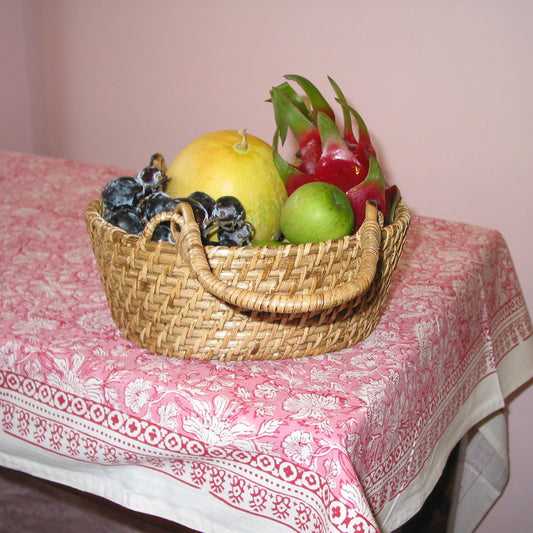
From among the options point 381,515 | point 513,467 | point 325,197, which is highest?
point 325,197

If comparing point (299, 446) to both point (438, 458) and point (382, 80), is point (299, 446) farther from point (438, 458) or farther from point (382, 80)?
point (382, 80)

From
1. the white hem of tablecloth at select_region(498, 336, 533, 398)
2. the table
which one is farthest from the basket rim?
the white hem of tablecloth at select_region(498, 336, 533, 398)

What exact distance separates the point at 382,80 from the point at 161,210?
105cm

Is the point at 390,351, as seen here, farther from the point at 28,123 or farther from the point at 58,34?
the point at 28,123

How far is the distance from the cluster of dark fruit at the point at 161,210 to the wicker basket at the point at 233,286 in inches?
0.8

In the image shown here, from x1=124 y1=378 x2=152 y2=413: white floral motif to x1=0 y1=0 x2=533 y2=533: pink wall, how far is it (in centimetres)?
112

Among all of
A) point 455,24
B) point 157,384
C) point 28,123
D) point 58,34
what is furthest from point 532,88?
point 28,123

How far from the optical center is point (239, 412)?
54 centimetres

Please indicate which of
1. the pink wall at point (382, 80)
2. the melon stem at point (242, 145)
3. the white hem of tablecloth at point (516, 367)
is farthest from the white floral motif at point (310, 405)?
the pink wall at point (382, 80)

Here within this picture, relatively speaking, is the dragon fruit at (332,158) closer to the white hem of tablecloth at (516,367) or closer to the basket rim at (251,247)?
the basket rim at (251,247)

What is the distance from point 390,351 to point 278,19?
49.2 inches

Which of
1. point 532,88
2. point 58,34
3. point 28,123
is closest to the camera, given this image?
point 532,88

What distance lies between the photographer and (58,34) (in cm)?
224

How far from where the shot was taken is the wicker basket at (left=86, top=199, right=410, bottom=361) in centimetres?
55
